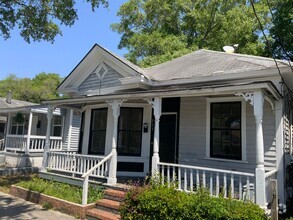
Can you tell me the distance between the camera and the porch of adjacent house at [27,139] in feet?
51.7

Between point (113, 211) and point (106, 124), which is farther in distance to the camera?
point (106, 124)

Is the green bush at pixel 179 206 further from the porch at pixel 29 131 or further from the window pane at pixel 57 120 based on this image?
the window pane at pixel 57 120

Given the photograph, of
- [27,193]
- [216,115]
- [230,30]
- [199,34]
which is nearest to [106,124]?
→ [27,193]

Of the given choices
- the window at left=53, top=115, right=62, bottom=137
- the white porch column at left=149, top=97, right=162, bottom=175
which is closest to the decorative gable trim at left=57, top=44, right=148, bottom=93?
the white porch column at left=149, top=97, right=162, bottom=175

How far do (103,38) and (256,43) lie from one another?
14251 millimetres

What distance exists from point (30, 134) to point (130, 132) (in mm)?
10166

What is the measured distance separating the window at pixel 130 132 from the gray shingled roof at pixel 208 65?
1526mm

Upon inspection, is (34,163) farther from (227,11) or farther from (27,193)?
(227,11)

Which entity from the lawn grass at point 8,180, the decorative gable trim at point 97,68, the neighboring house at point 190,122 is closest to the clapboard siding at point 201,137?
the neighboring house at point 190,122

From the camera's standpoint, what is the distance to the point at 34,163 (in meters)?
15.9

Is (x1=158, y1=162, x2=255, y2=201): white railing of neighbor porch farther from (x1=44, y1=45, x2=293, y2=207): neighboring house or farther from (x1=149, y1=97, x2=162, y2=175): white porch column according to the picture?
(x1=149, y1=97, x2=162, y2=175): white porch column

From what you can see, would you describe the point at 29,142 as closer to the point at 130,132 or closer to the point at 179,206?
the point at 130,132

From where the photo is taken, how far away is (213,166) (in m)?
8.07

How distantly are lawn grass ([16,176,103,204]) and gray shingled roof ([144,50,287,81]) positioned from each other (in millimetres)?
4510
